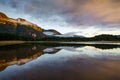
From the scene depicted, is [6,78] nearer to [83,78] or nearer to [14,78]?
[14,78]

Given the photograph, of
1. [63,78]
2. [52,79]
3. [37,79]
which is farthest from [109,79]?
[37,79]

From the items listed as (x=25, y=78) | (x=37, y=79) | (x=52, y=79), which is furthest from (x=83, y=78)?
(x=25, y=78)

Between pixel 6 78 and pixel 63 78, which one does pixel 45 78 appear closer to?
pixel 63 78

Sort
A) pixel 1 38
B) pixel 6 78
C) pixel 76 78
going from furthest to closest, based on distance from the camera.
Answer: pixel 1 38 < pixel 76 78 < pixel 6 78

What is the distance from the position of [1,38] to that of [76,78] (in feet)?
270

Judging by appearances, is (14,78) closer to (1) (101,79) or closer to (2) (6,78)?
(2) (6,78)

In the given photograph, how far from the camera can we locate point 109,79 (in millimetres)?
10969

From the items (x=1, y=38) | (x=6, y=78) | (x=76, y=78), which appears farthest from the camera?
(x=1, y=38)

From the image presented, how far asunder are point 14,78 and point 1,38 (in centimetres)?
8120

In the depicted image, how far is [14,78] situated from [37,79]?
1533 mm

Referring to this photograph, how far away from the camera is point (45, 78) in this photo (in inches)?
439

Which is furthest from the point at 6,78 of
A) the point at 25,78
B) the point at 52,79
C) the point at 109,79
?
the point at 109,79

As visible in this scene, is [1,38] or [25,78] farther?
[1,38]

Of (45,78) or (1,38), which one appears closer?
(45,78)
